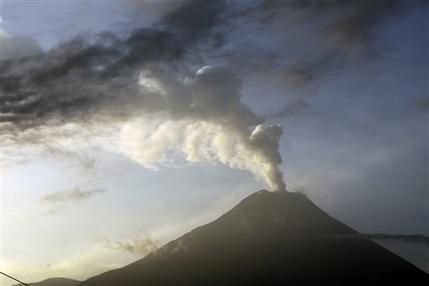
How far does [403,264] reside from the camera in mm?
125062

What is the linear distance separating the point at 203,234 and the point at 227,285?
4121 centimetres


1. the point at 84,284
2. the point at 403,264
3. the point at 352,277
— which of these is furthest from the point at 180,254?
the point at 403,264

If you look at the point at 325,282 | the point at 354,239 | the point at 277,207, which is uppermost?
the point at 277,207

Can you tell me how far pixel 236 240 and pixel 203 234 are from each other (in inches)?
479

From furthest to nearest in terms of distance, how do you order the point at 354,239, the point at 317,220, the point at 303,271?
1. the point at 317,220
2. the point at 354,239
3. the point at 303,271

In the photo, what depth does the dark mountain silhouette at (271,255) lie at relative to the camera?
118812mm

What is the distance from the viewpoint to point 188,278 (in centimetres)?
12238

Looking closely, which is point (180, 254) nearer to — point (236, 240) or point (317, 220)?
point (236, 240)

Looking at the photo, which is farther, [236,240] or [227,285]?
[236,240]

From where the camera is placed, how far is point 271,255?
134 m

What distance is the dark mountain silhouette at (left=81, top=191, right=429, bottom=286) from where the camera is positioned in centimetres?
11881

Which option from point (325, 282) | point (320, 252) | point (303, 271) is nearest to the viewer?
point (325, 282)

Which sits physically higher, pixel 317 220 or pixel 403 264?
pixel 317 220

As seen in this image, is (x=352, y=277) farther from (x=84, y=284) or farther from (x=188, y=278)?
(x=84, y=284)
